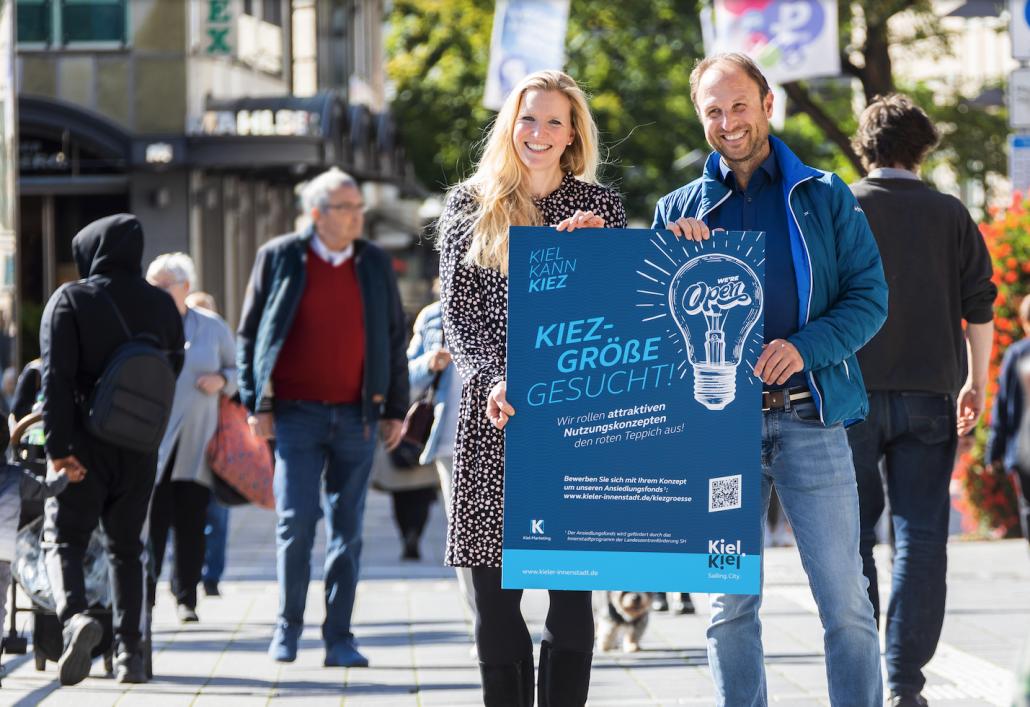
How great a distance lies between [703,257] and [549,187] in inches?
24.7

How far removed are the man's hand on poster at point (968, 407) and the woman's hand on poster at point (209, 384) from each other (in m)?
4.67

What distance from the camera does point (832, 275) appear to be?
5.08 meters

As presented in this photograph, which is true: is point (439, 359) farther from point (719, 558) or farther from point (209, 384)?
point (719, 558)

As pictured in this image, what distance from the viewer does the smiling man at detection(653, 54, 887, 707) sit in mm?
5031

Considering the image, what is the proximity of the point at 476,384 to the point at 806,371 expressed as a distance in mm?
863

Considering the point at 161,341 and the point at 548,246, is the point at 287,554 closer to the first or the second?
the point at 161,341

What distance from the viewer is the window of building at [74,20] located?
83.0 ft

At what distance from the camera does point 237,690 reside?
764 cm

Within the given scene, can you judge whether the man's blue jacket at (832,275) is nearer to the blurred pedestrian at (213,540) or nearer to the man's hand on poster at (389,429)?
the man's hand on poster at (389,429)

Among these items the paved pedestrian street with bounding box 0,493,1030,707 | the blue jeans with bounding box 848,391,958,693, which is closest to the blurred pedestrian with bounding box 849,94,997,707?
the blue jeans with bounding box 848,391,958,693

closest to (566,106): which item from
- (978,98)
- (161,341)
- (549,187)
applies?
(549,187)

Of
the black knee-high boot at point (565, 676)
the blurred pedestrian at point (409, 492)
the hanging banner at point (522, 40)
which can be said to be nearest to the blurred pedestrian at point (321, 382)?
the black knee-high boot at point (565, 676)

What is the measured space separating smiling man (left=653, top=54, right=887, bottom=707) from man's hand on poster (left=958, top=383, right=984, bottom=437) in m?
1.81

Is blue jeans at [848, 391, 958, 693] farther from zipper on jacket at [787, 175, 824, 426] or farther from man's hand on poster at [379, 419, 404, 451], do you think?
man's hand on poster at [379, 419, 404, 451]
